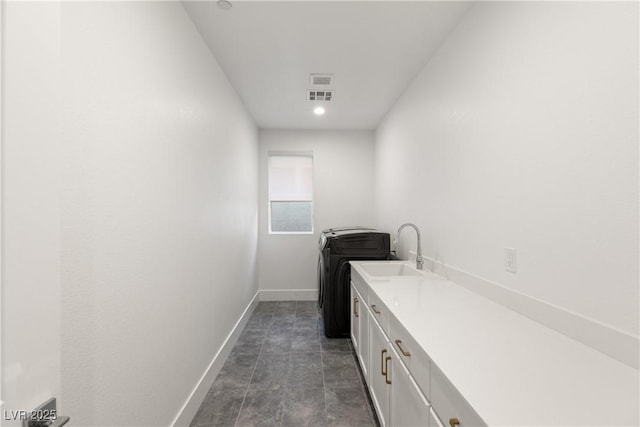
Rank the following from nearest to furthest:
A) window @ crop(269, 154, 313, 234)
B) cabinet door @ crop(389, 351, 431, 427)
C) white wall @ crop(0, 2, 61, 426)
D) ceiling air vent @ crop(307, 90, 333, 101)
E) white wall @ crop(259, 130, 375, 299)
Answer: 1. white wall @ crop(0, 2, 61, 426)
2. cabinet door @ crop(389, 351, 431, 427)
3. ceiling air vent @ crop(307, 90, 333, 101)
4. white wall @ crop(259, 130, 375, 299)
5. window @ crop(269, 154, 313, 234)

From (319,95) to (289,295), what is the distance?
2845mm

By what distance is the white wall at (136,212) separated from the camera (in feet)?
3.19

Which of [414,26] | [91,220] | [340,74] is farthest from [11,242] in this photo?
[340,74]

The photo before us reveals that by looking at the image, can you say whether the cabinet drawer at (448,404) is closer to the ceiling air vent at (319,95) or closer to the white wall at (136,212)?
the white wall at (136,212)

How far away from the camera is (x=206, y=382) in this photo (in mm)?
2090

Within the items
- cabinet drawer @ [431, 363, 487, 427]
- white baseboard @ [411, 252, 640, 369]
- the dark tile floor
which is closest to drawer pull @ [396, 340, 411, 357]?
cabinet drawer @ [431, 363, 487, 427]

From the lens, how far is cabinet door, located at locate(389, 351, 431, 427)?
1051 mm

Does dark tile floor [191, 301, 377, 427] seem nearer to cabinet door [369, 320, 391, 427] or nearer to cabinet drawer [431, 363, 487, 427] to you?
cabinet door [369, 320, 391, 427]

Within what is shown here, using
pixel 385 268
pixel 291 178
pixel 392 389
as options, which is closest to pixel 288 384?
pixel 392 389

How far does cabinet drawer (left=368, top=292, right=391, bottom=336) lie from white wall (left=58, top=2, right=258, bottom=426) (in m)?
1.16

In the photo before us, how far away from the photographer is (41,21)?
0.54m

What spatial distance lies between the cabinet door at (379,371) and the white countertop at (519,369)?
1.10ft

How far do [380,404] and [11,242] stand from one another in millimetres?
1808

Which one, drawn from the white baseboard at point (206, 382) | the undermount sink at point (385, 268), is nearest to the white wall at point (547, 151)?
the undermount sink at point (385, 268)
